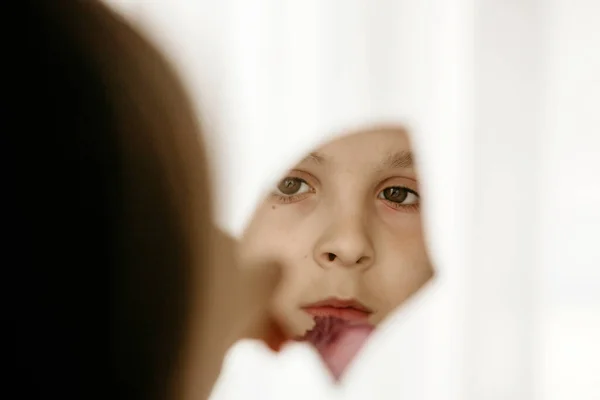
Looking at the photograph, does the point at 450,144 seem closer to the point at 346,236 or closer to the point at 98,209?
the point at 346,236

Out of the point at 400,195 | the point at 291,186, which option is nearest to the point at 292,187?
the point at 291,186

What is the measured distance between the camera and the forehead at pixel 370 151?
823mm

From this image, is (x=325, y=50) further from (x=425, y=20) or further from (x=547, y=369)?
(x=547, y=369)

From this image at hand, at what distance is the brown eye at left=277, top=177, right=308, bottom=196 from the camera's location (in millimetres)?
825

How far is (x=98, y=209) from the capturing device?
0.81 metres

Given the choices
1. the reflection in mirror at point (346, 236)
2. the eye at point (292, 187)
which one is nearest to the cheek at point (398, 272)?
the reflection in mirror at point (346, 236)

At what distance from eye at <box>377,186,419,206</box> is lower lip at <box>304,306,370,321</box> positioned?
131 millimetres

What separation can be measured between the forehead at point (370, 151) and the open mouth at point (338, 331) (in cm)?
16

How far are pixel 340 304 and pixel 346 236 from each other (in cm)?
8

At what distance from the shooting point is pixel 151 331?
81 cm

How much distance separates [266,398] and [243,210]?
21 centimetres

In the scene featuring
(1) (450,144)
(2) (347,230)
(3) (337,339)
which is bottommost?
(3) (337,339)

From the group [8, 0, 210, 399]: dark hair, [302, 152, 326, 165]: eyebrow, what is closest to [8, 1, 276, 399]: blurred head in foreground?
[8, 0, 210, 399]: dark hair

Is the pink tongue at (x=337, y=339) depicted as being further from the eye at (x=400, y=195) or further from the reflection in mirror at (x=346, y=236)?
the eye at (x=400, y=195)
